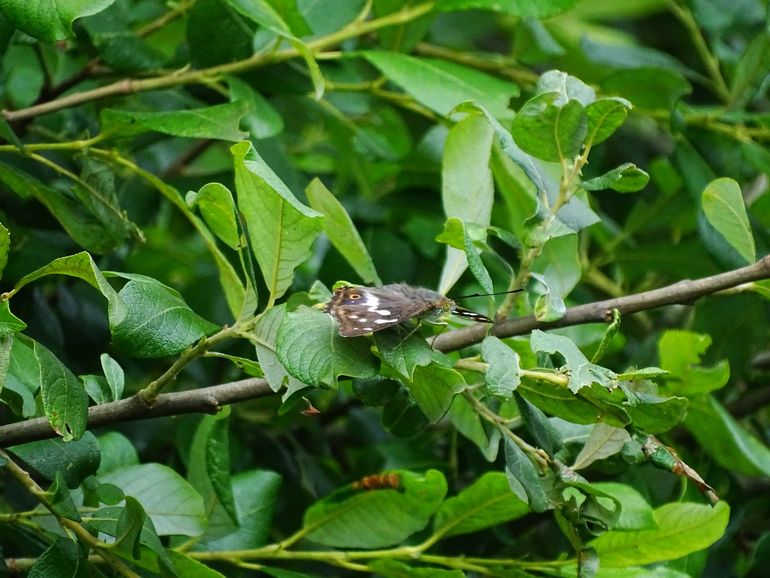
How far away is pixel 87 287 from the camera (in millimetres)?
1260

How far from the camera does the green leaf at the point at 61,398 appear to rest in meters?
0.71

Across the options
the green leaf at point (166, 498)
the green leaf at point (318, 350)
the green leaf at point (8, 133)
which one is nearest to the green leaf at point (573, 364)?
the green leaf at point (318, 350)

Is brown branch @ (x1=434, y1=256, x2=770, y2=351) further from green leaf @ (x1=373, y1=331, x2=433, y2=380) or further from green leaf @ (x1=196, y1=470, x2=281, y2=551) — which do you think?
green leaf @ (x1=196, y1=470, x2=281, y2=551)

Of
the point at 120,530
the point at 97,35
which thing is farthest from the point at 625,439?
the point at 97,35

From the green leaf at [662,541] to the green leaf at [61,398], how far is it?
0.44m

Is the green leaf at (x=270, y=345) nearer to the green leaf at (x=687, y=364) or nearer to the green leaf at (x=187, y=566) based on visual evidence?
the green leaf at (x=187, y=566)

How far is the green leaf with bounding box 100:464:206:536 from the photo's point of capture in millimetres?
876

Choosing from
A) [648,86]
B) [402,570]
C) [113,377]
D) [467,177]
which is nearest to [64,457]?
[113,377]

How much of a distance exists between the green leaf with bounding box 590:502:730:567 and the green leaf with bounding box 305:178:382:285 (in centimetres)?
30

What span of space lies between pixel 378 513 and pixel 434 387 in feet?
0.79

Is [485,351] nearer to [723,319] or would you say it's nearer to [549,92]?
[549,92]

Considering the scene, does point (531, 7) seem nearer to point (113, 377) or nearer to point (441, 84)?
point (441, 84)

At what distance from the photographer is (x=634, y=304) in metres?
0.77

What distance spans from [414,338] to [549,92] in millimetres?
220
